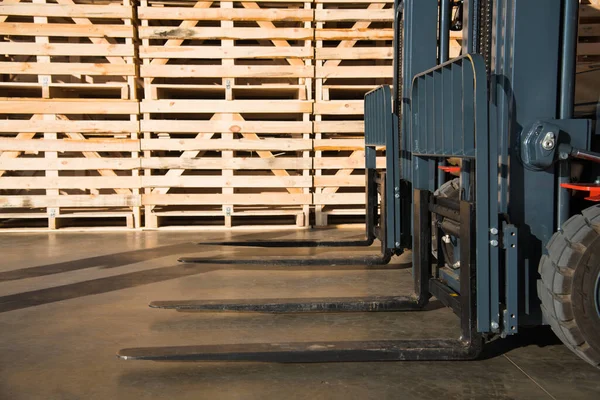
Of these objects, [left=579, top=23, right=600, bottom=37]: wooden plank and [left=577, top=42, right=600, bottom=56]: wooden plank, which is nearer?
[left=579, top=23, right=600, bottom=37]: wooden plank

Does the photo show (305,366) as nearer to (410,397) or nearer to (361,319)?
(410,397)

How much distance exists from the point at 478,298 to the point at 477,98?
955 mm

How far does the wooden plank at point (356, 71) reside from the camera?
26.7ft

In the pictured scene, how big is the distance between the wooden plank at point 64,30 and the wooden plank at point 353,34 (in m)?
2.40

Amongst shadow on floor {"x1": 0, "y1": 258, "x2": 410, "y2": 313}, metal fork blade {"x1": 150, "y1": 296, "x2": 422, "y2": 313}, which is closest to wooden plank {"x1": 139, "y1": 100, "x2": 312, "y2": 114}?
shadow on floor {"x1": 0, "y1": 258, "x2": 410, "y2": 313}

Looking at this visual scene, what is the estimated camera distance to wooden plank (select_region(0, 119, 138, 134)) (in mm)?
8094

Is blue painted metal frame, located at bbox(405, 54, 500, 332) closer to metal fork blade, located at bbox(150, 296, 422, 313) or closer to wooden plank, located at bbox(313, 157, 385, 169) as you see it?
metal fork blade, located at bbox(150, 296, 422, 313)

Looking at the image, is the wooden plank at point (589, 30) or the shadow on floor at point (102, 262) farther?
the shadow on floor at point (102, 262)

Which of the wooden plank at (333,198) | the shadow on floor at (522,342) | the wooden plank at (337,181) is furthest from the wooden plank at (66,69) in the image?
the shadow on floor at (522,342)

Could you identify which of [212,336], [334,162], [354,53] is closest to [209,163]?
[334,162]

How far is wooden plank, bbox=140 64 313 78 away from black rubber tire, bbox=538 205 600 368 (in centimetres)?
564

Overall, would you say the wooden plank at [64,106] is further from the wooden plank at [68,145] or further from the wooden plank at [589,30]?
the wooden plank at [589,30]

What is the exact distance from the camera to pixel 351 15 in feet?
27.0

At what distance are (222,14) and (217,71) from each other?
0.71 m
